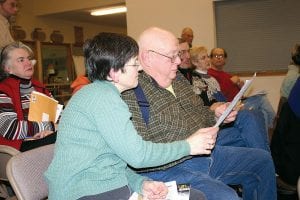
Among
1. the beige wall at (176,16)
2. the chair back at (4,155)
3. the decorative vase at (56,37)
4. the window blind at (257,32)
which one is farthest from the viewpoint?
the decorative vase at (56,37)

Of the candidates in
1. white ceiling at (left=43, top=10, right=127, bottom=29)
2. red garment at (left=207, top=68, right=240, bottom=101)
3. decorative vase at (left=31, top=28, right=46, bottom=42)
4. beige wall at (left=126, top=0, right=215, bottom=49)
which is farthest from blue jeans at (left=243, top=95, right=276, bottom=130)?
decorative vase at (left=31, top=28, right=46, bottom=42)

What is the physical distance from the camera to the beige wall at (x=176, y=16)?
472 centimetres

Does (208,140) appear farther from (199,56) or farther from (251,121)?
(199,56)

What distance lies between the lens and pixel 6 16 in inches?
119

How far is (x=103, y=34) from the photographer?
1291mm

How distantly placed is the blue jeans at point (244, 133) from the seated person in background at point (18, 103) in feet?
3.51

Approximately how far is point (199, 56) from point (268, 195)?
67.8 inches

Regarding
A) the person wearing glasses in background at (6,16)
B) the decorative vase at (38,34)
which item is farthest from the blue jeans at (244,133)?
the decorative vase at (38,34)

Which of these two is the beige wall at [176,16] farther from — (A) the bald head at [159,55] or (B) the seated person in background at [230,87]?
(A) the bald head at [159,55]

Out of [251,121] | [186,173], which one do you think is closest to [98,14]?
[251,121]

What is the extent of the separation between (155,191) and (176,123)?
0.46m

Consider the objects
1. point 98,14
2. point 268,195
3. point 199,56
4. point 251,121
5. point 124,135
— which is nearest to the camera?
point 124,135

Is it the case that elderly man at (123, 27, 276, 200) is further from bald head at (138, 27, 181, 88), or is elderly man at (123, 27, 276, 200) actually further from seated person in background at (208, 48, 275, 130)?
seated person in background at (208, 48, 275, 130)

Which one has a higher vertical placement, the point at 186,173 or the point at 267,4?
the point at 267,4
